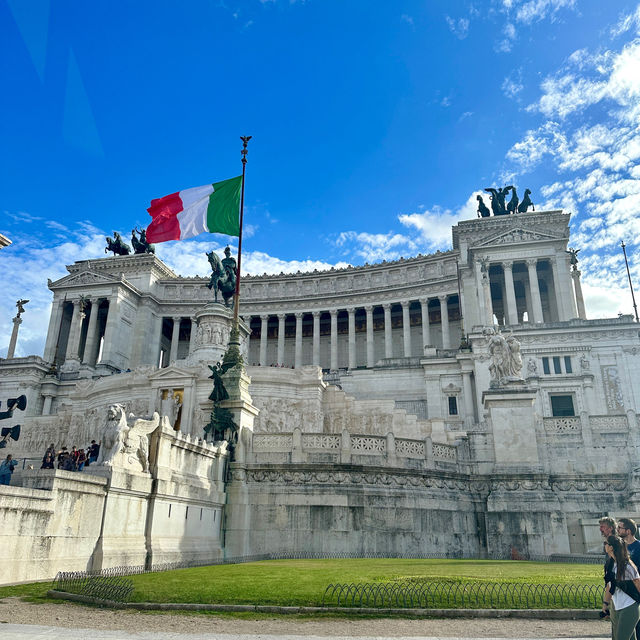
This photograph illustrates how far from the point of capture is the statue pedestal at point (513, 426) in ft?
93.0

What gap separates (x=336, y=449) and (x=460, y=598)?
13639mm

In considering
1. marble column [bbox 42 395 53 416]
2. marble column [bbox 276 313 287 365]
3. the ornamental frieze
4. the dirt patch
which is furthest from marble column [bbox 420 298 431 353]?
the dirt patch

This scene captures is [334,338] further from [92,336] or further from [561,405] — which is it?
[561,405]

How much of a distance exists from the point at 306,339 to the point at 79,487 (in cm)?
7816

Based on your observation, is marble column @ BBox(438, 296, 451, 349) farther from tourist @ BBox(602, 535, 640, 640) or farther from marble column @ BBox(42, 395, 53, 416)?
tourist @ BBox(602, 535, 640, 640)

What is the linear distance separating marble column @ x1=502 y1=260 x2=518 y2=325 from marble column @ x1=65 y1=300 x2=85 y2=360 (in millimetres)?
54783

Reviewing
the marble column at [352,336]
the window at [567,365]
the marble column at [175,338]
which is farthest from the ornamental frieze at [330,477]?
the marble column at [175,338]

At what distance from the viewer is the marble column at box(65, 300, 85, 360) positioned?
80125mm

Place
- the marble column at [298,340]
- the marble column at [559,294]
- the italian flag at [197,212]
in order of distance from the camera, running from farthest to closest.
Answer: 1. the marble column at [298,340]
2. the marble column at [559,294]
3. the italian flag at [197,212]

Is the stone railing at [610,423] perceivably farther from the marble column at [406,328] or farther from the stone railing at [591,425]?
the marble column at [406,328]

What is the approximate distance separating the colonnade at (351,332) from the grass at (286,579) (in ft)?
201

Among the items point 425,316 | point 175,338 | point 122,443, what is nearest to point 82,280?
point 175,338

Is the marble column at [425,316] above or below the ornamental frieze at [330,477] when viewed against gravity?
above

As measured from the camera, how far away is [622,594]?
26.4 feet
